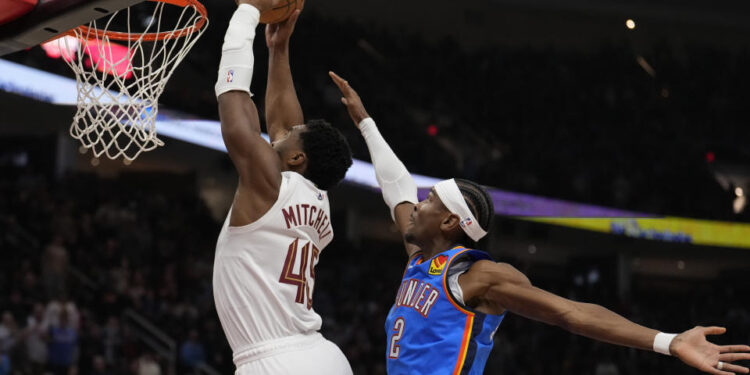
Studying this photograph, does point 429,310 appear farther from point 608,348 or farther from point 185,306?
point 608,348

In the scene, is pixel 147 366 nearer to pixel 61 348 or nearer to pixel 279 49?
pixel 61 348

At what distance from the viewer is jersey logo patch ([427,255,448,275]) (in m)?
3.51

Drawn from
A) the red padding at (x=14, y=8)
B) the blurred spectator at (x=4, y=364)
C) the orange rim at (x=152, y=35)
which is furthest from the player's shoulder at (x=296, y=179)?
the blurred spectator at (x=4, y=364)

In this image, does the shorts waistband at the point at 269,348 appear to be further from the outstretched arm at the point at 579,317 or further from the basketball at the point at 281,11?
the basketball at the point at 281,11

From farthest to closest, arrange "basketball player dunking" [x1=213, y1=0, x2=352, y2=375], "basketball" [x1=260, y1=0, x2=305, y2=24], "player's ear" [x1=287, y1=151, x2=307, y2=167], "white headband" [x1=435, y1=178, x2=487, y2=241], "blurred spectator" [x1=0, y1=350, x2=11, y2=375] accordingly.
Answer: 1. "blurred spectator" [x1=0, y1=350, x2=11, y2=375]
2. "basketball" [x1=260, y1=0, x2=305, y2=24]
3. "white headband" [x1=435, y1=178, x2=487, y2=241]
4. "player's ear" [x1=287, y1=151, x2=307, y2=167]
5. "basketball player dunking" [x1=213, y1=0, x2=352, y2=375]

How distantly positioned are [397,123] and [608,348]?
5297 mm

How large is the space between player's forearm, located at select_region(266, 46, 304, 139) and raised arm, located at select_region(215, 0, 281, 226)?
0.59 meters

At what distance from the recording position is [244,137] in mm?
3225

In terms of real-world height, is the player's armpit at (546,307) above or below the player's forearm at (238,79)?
below

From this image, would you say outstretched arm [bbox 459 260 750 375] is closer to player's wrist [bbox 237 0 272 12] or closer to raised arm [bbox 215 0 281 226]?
raised arm [bbox 215 0 281 226]

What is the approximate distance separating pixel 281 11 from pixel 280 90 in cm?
36

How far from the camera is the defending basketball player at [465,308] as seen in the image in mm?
2982

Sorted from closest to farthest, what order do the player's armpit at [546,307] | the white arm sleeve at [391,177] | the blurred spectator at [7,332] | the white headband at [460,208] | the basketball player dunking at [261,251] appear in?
1. the player's armpit at [546,307]
2. the basketball player dunking at [261,251]
3. the white headband at [460,208]
4. the white arm sleeve at [391,177]
5. the blurred spectator at [7,332]

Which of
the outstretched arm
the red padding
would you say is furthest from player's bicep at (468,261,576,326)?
the red padding
